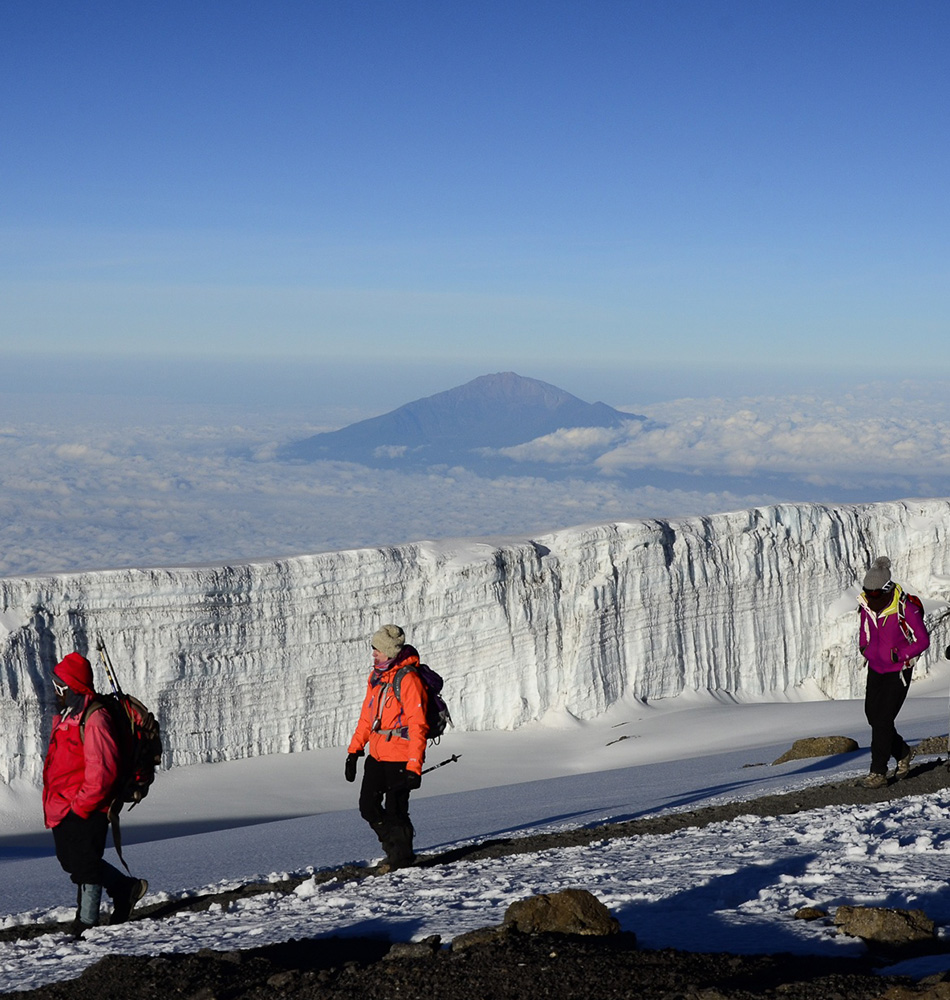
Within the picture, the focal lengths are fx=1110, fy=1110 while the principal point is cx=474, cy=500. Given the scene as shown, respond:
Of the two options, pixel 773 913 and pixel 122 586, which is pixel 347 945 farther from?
pixel 122 586

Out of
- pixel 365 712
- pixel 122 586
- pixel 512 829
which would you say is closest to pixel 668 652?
pixel 122 586

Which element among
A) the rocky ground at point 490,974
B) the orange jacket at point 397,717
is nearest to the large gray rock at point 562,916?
the rocky ground at point 490,974

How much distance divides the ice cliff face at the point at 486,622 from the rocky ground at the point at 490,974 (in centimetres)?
1465

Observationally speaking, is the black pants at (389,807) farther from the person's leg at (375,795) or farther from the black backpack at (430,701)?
the black backpack at (430,701)

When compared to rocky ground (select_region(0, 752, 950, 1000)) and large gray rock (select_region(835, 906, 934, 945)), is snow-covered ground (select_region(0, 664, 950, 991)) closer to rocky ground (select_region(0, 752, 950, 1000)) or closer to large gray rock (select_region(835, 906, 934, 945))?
large gray rock (select_region(835, 906, 934, 945))

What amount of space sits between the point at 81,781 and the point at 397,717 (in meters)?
1.89

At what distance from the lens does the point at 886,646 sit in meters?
8.33

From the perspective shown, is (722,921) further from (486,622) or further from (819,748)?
(486,622)

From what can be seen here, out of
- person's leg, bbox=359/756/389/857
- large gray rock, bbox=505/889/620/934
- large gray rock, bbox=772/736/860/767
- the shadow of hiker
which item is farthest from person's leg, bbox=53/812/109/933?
large gray rock, bbox=772/736/860/767

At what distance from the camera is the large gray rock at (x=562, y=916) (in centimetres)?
459

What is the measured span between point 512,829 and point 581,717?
13.7 metres

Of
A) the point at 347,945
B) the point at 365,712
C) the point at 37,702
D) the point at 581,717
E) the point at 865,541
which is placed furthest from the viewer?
the point at 865,541

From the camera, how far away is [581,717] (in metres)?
22.7

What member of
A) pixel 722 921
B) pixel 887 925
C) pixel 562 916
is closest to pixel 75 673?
pixel 562 916
